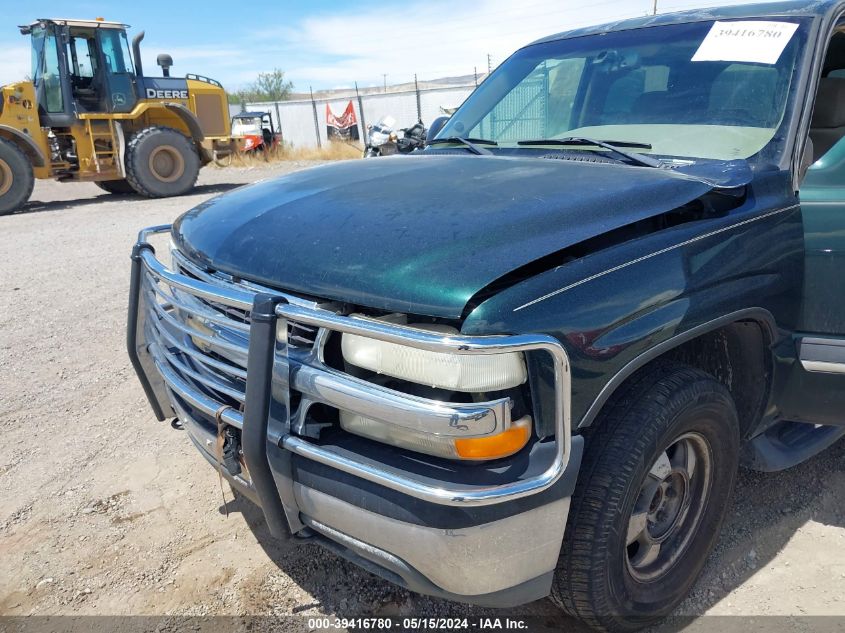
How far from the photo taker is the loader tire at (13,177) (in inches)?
468

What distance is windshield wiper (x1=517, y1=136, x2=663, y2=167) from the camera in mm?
2555

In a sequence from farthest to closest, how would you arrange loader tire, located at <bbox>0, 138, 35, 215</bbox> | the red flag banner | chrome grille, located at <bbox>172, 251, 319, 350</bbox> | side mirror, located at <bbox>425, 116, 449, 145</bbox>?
the red flag banner → loader tire, located at <bbox>0, 138, 35, 215</bbox> → side mirror, located at <bbox>425, 116, 449, 145</bbox> → chrome grille, located at <bbox>172, 251, 319, 350</bbox>

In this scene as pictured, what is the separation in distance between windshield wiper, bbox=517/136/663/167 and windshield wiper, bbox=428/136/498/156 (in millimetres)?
194

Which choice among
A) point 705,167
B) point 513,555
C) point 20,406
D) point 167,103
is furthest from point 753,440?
point 167,103

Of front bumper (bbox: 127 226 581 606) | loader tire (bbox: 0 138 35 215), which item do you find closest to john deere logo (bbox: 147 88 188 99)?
loader tire (bbox: 0 138 35 215)

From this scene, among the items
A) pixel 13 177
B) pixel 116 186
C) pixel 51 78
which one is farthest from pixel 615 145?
pixel 116 186

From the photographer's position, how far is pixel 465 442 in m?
1.71

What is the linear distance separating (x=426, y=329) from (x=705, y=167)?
51.3 inches

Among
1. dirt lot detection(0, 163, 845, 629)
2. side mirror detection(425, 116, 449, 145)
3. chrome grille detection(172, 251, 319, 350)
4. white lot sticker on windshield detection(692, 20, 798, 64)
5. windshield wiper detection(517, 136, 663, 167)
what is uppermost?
white lot sticker on windshield detection(692, 20, 798, 64)

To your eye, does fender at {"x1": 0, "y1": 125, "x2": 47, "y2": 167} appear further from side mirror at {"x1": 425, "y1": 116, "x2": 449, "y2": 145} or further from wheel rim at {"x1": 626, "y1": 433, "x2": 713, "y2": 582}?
wheel rim at {"x1": 626, "y1": 433, "x2": 713, "y2": 582}

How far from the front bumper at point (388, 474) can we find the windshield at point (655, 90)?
152cm

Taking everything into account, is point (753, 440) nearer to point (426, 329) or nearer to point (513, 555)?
point (513, 555)

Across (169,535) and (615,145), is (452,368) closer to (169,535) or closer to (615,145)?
(615,145)

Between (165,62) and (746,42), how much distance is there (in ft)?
47.0
